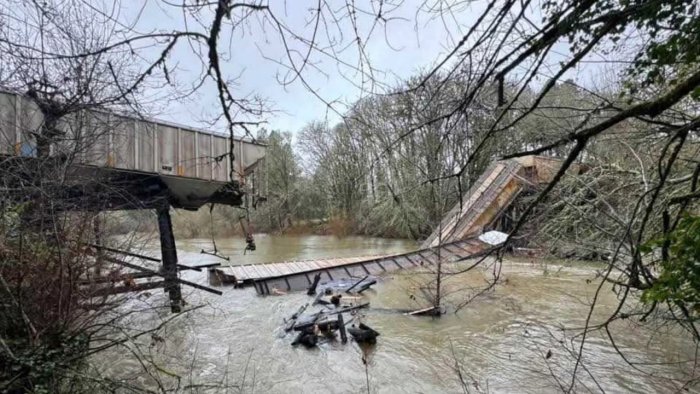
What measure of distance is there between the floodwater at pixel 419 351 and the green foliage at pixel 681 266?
5.11 ft

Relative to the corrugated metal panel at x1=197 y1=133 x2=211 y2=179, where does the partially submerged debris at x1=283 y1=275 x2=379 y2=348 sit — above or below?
below

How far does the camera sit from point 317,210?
30.3 metres

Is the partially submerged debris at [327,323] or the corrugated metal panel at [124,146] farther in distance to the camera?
the partially submerged debris at [327,323]

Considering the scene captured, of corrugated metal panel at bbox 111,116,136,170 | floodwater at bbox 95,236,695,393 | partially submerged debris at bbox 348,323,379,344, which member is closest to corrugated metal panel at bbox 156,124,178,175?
corrugated metal panel at bbox 111,116,136,170

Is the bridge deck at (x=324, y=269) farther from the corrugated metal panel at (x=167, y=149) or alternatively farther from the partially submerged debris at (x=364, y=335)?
the corrugated metal panel at (x=167, y=149)

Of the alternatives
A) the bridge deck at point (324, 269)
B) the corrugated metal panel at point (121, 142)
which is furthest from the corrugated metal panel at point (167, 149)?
the bridge deck at point (324, 269)

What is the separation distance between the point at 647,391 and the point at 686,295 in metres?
3.99

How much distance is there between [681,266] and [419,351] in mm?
5233

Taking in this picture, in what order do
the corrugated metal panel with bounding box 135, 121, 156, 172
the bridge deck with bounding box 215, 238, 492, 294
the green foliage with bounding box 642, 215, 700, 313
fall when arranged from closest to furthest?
the green foliage with bounding box 642, 215, 700, 313 < the corrugated metal panel with bounding box 135, 121, 156, 172 < the bridge deck with bounding box 215, 238, 492, 294

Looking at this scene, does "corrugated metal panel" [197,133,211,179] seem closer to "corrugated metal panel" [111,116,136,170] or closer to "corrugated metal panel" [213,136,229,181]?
"corrugated metal panel" [213,136,229,181]

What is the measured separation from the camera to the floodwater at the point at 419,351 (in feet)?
18.2

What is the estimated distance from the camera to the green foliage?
6.96ft

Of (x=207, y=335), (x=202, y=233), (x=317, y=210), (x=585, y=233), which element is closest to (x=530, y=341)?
(x=585, y=233)

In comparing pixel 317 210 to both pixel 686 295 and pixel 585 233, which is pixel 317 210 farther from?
pixel 686 295
